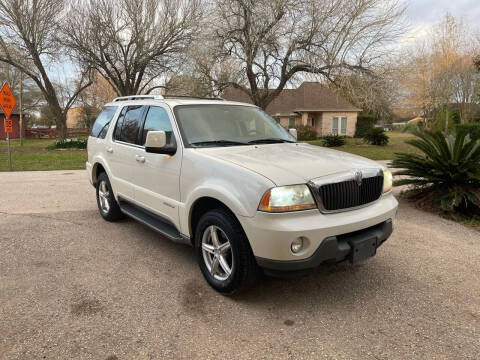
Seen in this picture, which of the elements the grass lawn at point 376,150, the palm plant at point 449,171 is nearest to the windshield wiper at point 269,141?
the palm plant at point 449,171

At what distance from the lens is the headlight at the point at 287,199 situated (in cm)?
279

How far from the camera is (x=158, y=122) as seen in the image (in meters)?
4.20

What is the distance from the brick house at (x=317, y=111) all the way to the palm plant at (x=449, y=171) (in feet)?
89.7

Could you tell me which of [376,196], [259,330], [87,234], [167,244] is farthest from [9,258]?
[376,196]

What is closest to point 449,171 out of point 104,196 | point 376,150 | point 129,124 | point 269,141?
point 269,141

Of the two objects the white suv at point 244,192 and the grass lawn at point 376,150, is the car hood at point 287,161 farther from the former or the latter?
the grass lawn at point 376,150

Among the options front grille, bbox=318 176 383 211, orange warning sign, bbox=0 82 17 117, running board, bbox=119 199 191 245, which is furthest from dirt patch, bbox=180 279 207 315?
orange warning sign, bbox=0 82 17 117

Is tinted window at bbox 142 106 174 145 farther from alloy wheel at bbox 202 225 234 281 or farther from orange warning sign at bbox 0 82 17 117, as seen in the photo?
orange warning sign at bbox 0 82 17 117

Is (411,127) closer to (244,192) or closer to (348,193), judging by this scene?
(348,193)

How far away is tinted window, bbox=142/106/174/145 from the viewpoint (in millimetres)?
3920

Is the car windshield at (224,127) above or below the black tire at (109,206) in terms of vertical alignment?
above

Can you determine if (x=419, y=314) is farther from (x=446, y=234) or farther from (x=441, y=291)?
(x=446, y=234)

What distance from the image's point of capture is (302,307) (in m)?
3.16

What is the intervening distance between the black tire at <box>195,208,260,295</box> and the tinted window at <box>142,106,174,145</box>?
3.68 feet
